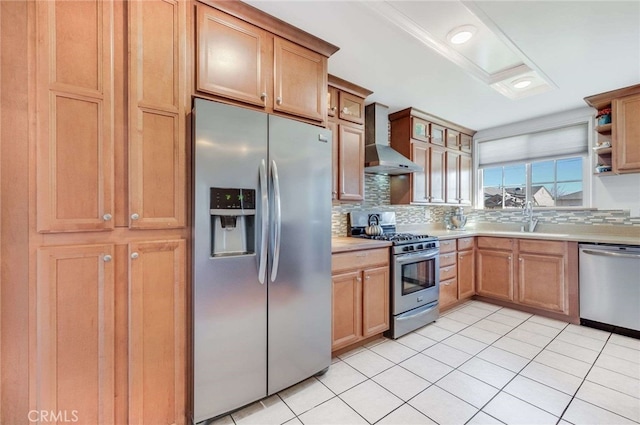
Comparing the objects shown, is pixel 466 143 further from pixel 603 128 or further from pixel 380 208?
pixel 380 208

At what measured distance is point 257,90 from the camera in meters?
1.80

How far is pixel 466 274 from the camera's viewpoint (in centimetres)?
356

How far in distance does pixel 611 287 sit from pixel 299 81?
3.62 meters

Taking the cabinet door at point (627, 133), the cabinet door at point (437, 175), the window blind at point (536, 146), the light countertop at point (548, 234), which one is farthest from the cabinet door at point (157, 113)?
the window blind at point (536, 146)

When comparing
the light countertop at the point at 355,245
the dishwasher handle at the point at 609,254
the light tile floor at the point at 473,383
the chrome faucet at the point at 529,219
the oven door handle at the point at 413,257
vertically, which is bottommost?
the light tile floor at the point at 473,383

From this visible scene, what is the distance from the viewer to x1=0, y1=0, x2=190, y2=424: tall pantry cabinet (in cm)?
117

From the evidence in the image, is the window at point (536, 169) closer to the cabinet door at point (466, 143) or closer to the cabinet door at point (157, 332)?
the cabinet door at point (466, 143)

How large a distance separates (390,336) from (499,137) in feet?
11.2

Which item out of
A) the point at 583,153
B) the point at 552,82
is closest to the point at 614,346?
the point at 583,153

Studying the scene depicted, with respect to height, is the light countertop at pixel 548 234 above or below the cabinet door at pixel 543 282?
above

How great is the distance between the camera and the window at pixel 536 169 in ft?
11.6

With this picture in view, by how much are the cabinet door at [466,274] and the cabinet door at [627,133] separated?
179cm

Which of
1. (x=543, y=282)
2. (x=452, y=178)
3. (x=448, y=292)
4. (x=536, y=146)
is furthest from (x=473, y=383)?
(x=536, y=146)

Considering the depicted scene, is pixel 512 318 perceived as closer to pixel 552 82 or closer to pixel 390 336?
pixel 390 336
